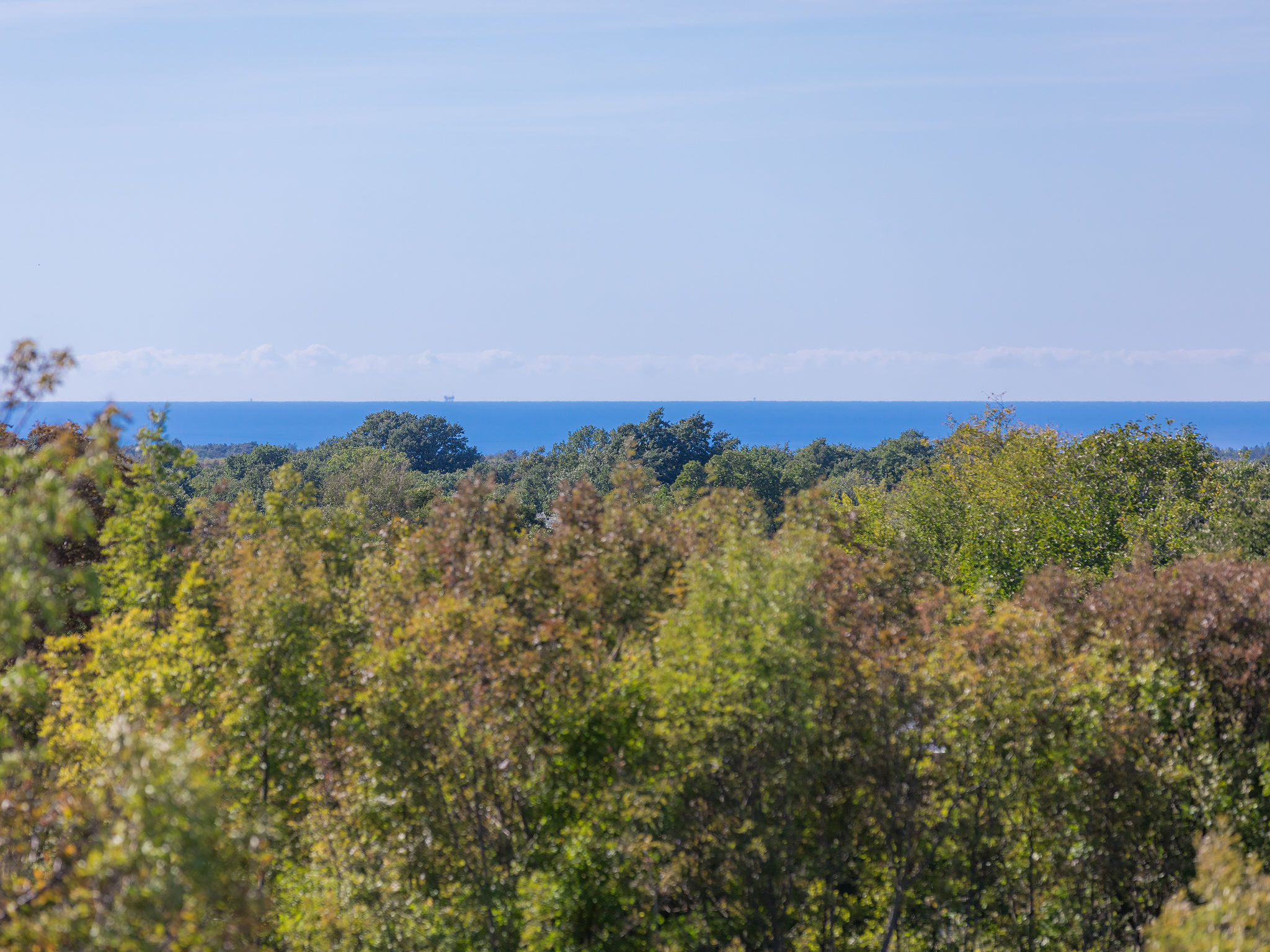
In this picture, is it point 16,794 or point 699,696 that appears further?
point 699,696

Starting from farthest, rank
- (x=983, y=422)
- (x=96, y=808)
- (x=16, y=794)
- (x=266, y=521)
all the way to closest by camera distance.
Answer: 1. (x=983, y=422)
2. (x=266, y=521)
3. (x=16, y=794)
4. (x=96, y=808)

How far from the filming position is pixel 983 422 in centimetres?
6838

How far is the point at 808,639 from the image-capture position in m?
16.9

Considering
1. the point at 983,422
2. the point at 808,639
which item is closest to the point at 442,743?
the point at 808,639

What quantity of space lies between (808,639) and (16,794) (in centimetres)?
1100

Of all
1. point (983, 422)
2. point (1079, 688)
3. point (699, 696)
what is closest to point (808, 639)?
point (699, 696)

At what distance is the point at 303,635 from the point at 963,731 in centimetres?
1201

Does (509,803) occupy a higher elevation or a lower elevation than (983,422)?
lower

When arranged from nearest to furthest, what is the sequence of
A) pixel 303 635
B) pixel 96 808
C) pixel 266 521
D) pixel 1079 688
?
pixel 96 808
pixel 1079 688
pixel 303 635
pixel 266 521

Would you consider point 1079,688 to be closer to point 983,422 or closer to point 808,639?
point 808,639

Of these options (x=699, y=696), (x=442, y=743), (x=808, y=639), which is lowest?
(x=442, y=743)

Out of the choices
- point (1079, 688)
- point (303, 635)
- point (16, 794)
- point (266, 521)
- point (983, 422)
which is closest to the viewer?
point (16, 794)

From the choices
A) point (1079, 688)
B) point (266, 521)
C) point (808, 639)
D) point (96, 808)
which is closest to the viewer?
point (96, 808)

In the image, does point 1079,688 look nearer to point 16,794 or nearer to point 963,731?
point 963,731
